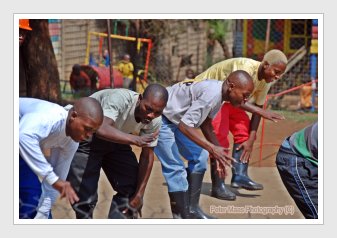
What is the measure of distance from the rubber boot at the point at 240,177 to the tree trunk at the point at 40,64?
3.29 meters

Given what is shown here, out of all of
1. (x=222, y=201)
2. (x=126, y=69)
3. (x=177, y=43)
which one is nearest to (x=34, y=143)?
(x=222, y=201)

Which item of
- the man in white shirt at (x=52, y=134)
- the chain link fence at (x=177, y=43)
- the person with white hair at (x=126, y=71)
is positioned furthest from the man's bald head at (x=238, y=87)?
the chain link fence at (x=177, y=43)

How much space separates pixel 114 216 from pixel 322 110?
172 cm

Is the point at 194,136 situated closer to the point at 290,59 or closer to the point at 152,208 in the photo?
the point at 152,208

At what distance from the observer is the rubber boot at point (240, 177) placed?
6.51m

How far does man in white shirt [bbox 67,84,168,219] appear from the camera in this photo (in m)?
4.61

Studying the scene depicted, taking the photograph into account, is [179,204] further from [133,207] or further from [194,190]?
[133,207]

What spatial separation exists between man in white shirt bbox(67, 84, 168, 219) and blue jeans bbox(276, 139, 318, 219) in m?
0.87

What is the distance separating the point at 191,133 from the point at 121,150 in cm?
51

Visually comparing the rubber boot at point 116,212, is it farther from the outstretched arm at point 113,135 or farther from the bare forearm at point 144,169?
the outstretched arm at point 113,135

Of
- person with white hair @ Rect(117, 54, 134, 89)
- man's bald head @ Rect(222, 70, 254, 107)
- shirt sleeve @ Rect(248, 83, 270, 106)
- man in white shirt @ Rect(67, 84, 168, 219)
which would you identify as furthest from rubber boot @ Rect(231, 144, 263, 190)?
person with white hair @ Rect(117, 54, 134, 89)

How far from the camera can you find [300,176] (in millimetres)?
4379

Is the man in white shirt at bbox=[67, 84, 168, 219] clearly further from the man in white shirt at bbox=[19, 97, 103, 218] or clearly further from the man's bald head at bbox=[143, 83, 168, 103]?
the man in white shirt at bbox=[19, 97, 103, 218]

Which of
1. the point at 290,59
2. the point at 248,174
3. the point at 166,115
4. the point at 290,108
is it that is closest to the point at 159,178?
the point at 248,174
